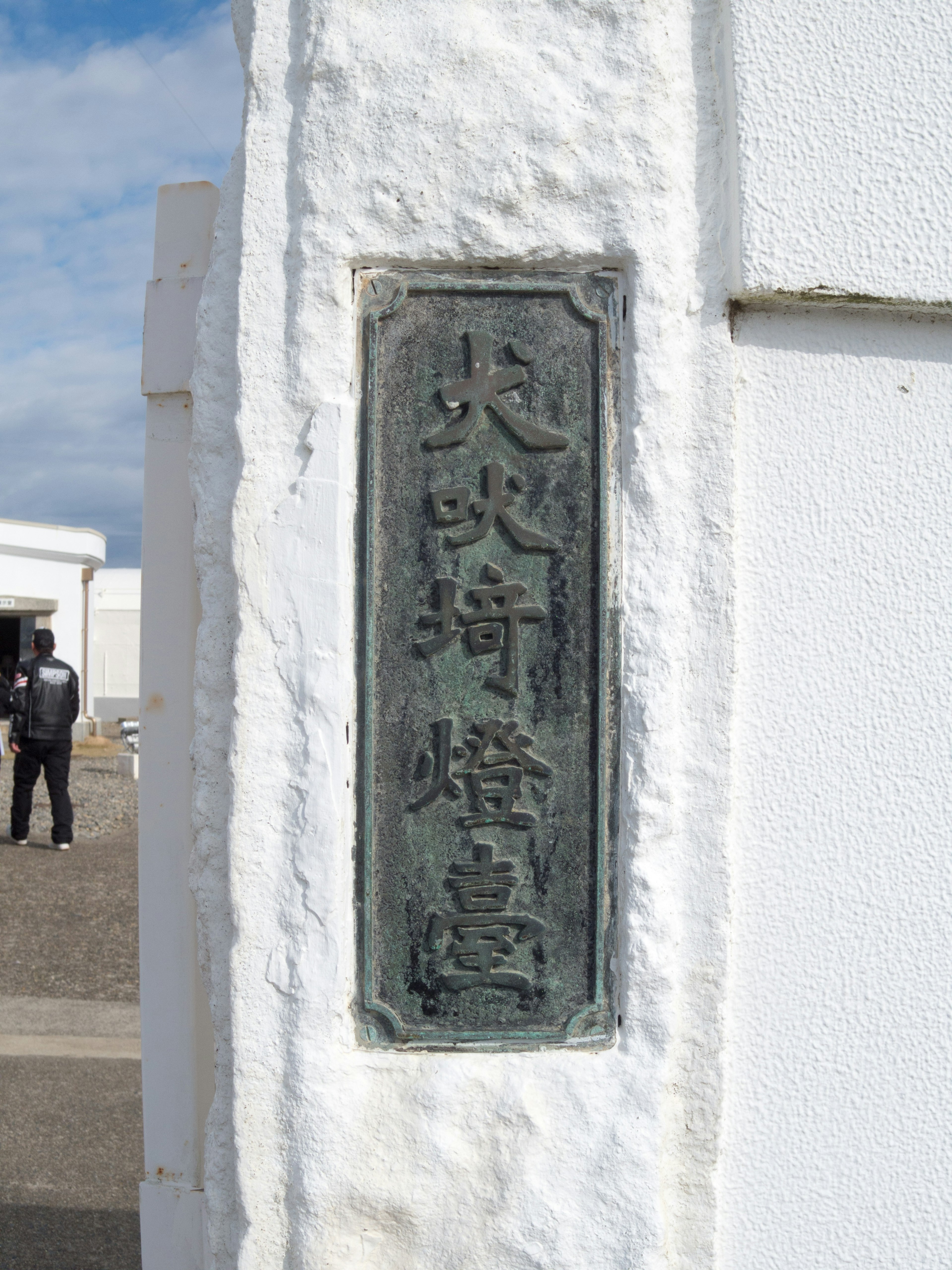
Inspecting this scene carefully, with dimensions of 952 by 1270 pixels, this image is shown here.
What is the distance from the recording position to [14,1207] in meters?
2.76

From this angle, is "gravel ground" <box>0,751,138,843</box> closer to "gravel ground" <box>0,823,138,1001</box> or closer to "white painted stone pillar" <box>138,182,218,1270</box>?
"gravel ground" <box>0,823,138,1001</box>

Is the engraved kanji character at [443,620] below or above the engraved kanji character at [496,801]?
above

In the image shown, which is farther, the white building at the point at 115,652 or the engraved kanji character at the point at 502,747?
the white building at the point at 115,652

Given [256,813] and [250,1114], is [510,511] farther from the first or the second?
[250,1114]

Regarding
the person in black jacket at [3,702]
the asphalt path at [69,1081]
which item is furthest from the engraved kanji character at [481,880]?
the person in black jacket at [3,702]

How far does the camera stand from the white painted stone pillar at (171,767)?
1877 millimetres

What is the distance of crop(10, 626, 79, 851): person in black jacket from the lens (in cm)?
700

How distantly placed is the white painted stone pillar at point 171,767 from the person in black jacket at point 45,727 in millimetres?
5439

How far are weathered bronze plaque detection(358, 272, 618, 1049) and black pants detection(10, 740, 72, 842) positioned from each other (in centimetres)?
604

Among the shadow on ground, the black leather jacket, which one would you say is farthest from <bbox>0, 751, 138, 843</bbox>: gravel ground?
the shadow on ground

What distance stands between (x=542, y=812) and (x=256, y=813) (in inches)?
19.7

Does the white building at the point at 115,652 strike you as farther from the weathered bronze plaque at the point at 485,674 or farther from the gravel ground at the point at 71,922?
the weathered bronze plaque at the point at 485,674

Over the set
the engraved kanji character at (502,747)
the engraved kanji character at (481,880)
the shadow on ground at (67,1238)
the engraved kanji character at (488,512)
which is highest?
the engraved kanji character at (488,512)

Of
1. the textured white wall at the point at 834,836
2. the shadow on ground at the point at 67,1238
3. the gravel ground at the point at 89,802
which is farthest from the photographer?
the gravel ground at the point at 89,802
